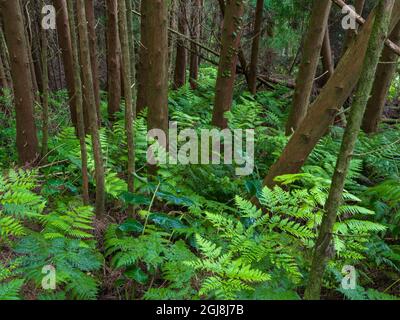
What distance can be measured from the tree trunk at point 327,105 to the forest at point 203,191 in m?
0.01

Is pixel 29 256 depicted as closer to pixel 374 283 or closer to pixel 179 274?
pixel 179 274

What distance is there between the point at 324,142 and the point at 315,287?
323cm

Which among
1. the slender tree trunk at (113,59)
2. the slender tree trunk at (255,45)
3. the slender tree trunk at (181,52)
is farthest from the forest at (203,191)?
the slender tree trunk at (181,52)

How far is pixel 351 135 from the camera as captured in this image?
6.61ft

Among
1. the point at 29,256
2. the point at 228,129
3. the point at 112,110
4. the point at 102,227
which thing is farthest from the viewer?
the point at 112,110

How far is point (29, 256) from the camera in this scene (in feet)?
8.39

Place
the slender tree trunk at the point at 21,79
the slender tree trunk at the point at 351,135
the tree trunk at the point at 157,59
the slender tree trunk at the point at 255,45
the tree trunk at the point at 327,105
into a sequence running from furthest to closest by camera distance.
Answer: the slender tree trunk at the point at 255,45
the slender tree trunk at the point at 21,79
the tree trunk at the point at 157,59
the tree trunk at the point at 327,105
the slender tree trunk at the point at 351,135

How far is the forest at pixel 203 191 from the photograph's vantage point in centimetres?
245

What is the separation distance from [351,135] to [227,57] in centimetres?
333

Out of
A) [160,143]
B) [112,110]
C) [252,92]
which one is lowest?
[112,110]

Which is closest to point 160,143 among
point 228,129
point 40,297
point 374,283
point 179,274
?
point 228,129

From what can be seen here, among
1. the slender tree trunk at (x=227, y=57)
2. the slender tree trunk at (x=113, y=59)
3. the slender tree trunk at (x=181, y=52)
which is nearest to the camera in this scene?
the slender tree trunk at (x=227, y=57)

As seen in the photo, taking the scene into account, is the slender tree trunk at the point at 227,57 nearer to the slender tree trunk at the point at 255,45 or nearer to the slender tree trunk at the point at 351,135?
the slender tree trunk at the point at 255,45

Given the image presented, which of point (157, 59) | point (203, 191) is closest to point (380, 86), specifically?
point (203, 191)
